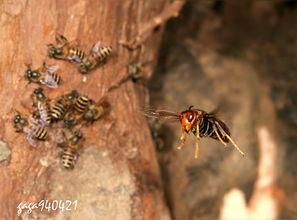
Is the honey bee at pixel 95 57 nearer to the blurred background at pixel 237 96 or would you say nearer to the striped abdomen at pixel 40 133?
the striped abdomen at pixel 40 133

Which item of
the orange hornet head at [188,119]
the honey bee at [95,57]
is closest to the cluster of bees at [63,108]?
the honey bee at [95,57]

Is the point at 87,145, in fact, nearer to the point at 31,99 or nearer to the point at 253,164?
the point at 31,99

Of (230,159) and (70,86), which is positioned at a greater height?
(230,159)

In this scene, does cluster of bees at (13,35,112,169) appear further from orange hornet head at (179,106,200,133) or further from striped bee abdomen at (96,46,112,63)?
orange hornet head at (179,106,200,133)

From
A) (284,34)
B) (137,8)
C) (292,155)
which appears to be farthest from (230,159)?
(137,8)

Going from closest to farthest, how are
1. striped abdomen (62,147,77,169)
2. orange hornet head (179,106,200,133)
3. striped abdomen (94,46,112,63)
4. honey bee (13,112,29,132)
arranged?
1. orange hornet head (179,106,200,133)
2. honey bee (13,112,29,132)
3. striped abdomen (62,147,77,169)
4. striped abdomen (94,46,112,63)

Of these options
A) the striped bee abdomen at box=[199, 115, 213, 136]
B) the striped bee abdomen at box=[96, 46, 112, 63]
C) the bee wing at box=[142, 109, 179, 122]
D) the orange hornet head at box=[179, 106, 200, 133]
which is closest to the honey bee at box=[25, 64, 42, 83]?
the striped bee abdomen at box=[96, 46, 112, 63]

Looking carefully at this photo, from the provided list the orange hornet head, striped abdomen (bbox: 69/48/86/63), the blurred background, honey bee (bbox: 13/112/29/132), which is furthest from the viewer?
the blurred background
